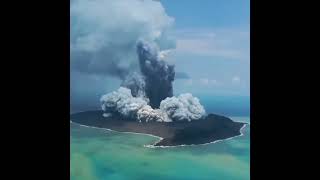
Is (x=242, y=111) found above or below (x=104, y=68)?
below

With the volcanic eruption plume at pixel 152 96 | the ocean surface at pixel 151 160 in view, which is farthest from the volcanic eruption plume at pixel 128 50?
the ocean surface at pixel 151 160

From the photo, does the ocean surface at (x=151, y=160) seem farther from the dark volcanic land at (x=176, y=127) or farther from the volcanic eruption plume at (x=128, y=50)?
the volcanic eruption plume at (x=128, y=50)

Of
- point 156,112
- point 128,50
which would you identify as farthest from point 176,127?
point 128,50

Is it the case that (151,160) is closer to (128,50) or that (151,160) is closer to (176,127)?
(176,127)
